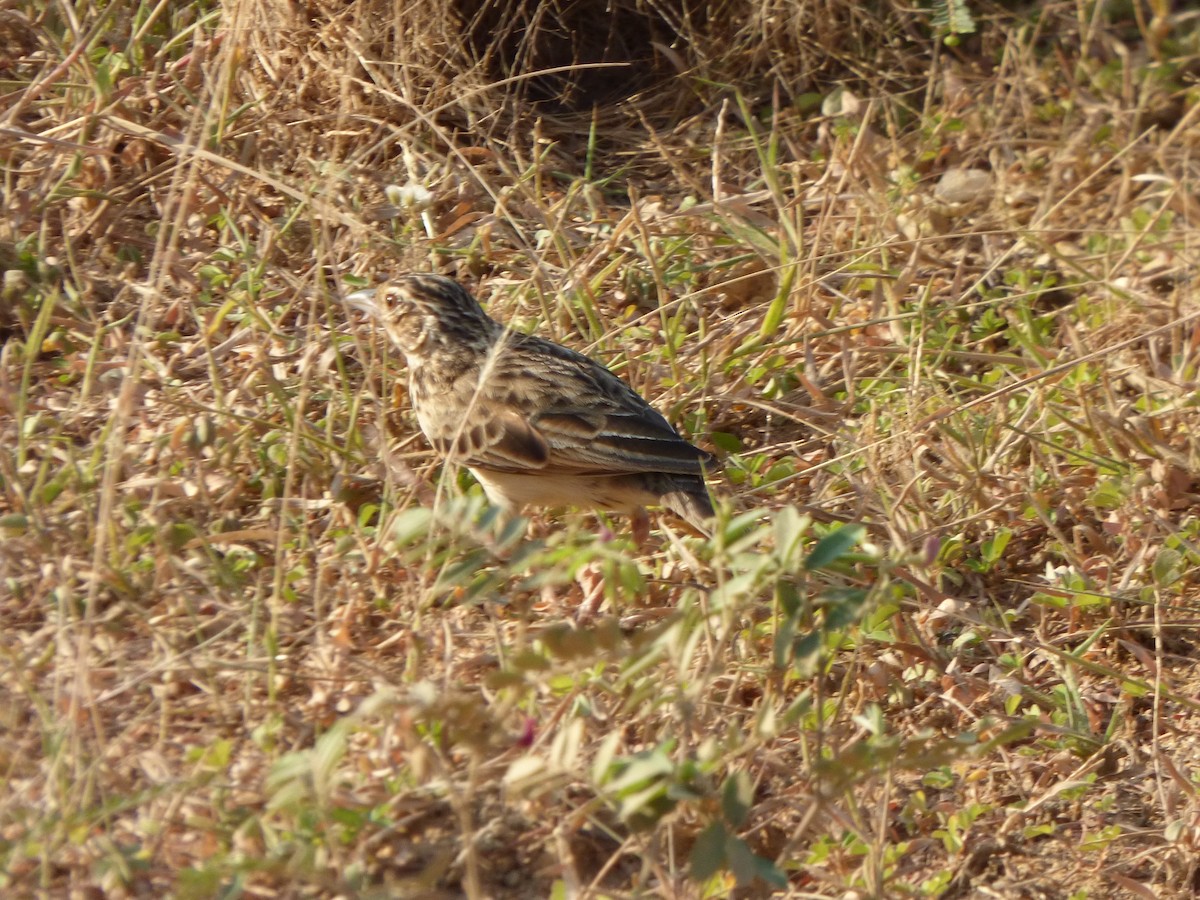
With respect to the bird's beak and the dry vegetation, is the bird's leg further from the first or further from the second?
the bird's beak

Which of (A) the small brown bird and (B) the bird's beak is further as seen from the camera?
(B) the bird's beak

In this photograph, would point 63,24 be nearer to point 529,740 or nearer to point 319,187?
point 319,187

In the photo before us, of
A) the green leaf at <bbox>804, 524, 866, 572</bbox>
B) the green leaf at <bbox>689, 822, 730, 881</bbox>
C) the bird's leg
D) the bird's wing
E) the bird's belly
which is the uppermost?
the green leaf at <bbox>804, 524, 866, 572</bbox>

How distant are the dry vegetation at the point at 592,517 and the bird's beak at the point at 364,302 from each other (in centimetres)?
22

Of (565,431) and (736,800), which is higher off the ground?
(736,800)

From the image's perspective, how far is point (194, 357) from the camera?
5.76m

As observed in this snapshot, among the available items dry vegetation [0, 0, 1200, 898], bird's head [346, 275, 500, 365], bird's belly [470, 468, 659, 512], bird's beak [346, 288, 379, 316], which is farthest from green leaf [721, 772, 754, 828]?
bird's beak [346, 288, 379, 316]

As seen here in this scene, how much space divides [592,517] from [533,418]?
0.68 metres

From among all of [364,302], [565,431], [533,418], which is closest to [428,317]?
[364,302]

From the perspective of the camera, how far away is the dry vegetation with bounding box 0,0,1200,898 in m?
3.57

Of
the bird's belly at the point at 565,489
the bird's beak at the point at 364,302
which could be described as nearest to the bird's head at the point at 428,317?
the bird's beak at the point at 364,302

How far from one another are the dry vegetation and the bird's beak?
0.71ft

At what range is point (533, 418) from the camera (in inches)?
206

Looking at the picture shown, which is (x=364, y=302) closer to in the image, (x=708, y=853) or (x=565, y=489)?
(x=565, y=489)
